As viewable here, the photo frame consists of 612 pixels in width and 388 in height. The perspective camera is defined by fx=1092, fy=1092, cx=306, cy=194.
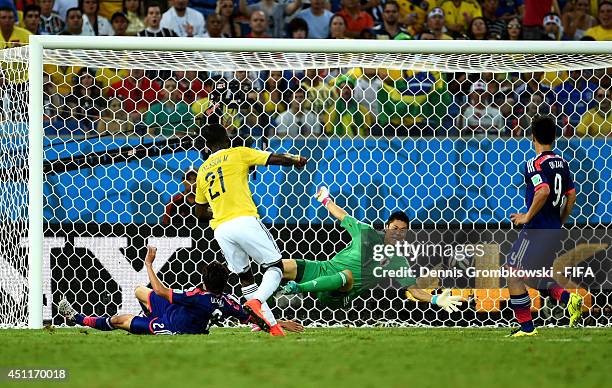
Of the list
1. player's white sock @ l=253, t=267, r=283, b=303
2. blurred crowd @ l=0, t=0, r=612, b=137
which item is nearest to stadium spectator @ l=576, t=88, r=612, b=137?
blurred crowd @ l=0, t=0, r=612, b=137

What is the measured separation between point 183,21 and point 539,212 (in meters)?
6.13

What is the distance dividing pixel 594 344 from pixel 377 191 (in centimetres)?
279

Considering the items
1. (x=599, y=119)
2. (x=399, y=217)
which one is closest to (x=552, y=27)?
(x=599, y=119)

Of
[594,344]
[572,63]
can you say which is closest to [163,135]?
[572,63]

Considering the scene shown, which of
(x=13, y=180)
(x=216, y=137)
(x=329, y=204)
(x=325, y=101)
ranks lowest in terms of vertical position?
(x=329, y=204)

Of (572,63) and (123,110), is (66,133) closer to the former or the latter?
(123,110)

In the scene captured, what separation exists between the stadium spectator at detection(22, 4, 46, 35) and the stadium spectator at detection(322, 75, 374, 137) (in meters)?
4.22

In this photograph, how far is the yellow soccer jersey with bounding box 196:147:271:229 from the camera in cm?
805

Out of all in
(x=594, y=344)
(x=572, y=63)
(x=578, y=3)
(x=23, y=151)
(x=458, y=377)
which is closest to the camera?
(x=458, y=377)

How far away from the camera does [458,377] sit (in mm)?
5254

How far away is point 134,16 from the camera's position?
12656 millimetres

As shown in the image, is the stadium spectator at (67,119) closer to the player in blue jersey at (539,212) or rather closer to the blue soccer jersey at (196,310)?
the blue soccer jersey at (196,310)

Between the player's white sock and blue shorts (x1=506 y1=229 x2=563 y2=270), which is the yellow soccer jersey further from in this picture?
blue shorts (x1=506 y1=229 x2=563 y2=270)

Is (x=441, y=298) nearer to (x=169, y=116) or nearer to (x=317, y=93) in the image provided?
(x=317, y=93)
